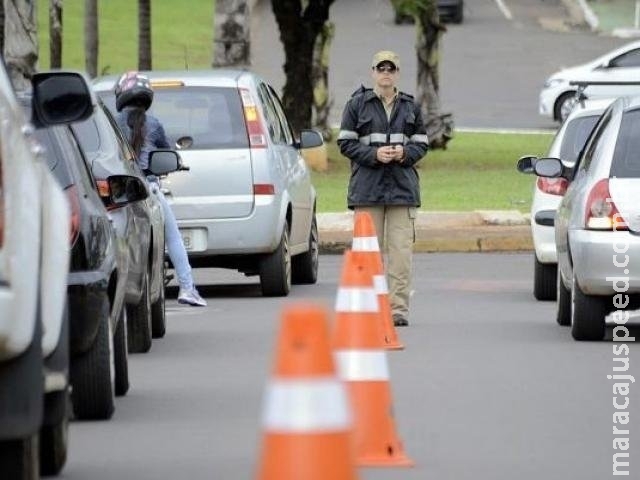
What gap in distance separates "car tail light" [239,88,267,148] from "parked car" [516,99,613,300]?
6.73ft

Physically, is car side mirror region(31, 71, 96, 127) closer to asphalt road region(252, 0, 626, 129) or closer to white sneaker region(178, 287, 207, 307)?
white sneaker region(178, 287, 207, 307)

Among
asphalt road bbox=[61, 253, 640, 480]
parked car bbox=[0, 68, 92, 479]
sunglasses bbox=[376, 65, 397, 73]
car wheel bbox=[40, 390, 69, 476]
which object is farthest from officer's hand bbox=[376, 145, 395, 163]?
parked car bbox=[0, 68, 92, 479]

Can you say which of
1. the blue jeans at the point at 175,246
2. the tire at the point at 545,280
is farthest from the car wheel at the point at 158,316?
the tire at the point at 545,280

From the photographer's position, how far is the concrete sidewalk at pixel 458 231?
22.2m

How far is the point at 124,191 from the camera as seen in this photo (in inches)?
458

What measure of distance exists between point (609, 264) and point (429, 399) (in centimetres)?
252

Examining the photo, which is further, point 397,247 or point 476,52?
point 476,52

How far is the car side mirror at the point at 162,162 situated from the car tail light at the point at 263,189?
2851 millimetres

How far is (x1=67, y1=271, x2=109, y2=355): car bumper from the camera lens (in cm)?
923

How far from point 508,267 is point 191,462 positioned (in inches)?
460

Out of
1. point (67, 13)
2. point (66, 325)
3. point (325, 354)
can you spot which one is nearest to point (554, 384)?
point (66, 325)

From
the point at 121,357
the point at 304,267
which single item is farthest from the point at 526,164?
the point at 121,357

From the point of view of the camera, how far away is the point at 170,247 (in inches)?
626

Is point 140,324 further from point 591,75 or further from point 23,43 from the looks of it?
point 591,75
